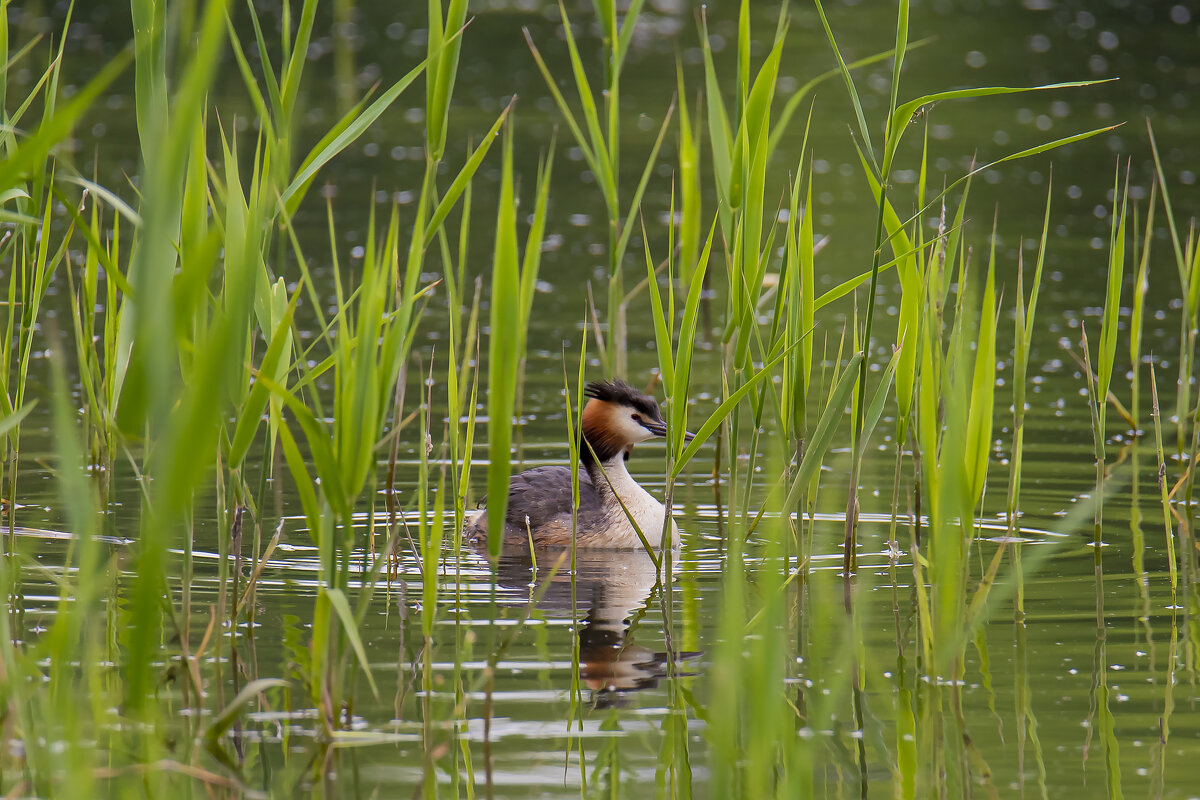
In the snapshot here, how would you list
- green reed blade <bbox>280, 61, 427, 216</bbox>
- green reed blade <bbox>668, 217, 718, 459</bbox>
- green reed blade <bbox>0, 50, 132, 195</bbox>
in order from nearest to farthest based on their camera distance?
green reed blade <bbox>0, 50, 132, 195</bbox>, green reed blade <bbox>280, 61, 427, 216</bbox>, green reed blade <bbox>668, 217, 718, 459</bbox>

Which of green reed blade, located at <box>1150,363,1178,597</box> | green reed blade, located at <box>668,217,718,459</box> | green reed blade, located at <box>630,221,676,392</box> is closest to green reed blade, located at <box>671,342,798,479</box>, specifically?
green reed blade, located at <box>668,217,718,459</box>

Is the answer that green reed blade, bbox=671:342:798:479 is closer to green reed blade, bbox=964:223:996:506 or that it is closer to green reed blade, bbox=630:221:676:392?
green reed blade, bbox=630:221:676:392

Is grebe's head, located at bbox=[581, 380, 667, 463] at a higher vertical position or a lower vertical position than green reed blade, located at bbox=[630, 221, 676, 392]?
lower

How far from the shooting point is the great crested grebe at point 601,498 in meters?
6.65

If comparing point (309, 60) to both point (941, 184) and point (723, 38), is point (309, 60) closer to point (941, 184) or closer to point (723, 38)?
point (723, 38)

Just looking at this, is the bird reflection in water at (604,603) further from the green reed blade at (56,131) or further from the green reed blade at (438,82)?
the green reed blade at (56,131)

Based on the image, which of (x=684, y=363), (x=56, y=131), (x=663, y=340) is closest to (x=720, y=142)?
(x=663, y=340)

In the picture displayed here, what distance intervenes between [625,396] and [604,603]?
1334 mm

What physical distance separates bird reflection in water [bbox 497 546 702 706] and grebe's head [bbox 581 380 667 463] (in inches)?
19.6

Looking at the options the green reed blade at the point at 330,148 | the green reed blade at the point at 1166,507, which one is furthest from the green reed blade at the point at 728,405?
the green reed blade at the point at 1166,507

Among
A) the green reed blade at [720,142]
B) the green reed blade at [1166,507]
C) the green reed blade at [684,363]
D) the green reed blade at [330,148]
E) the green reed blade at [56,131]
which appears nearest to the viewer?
the green reed blade at [56,131]

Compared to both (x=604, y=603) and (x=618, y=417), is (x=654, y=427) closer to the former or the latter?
(x=618, y=417)

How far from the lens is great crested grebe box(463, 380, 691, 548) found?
262 inches

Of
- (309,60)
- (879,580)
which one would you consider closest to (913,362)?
(879,580)
